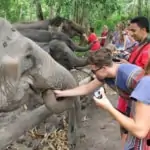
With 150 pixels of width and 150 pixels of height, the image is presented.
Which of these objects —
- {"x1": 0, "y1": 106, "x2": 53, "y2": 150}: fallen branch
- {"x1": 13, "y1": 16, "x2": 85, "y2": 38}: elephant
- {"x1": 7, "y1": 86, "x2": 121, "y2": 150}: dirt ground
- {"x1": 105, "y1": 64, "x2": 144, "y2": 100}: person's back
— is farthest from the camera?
{"x1": 13, "y1": 16, "x2": 85, "y2": 38}: elephant

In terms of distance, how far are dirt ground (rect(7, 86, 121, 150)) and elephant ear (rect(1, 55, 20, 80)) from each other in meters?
1.48

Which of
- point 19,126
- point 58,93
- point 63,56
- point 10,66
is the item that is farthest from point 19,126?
point 63,56

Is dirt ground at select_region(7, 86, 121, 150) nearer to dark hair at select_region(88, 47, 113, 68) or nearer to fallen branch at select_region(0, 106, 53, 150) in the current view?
fallen branch at select_region(0, 106, 53, 150)

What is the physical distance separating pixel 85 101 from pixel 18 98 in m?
3.24

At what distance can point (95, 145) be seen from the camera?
15.9ft

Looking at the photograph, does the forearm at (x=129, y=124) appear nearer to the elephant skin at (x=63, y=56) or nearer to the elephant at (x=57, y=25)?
the elephant skin at (x=63, y=56)

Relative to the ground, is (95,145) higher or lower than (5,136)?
lower

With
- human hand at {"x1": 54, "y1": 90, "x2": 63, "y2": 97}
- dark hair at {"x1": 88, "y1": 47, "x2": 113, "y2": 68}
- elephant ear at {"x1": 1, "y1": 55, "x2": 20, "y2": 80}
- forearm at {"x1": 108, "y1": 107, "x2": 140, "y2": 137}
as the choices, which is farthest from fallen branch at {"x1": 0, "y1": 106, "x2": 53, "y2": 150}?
forearm at {"x1": 108, "y1": 107, "x2": 140, "y2": 137}

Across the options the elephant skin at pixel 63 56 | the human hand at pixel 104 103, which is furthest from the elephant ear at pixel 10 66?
the elephant skin at pixel 63 56

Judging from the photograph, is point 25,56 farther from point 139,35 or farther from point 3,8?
point 3,8

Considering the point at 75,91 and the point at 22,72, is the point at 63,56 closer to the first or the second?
the point at 75,91

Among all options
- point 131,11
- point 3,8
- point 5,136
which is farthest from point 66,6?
point 131,11

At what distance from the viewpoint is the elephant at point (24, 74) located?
2.55m

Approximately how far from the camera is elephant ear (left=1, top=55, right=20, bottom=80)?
8.17 ft
